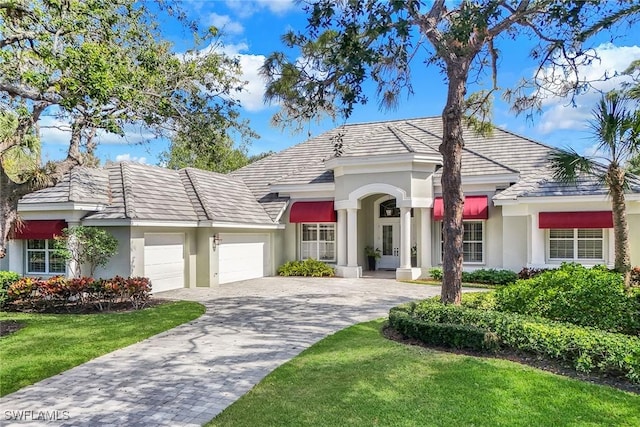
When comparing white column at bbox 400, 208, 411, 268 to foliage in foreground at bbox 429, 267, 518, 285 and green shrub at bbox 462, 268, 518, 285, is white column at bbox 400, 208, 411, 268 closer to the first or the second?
foliage in foreground at bbox 429, 267, 518, 285

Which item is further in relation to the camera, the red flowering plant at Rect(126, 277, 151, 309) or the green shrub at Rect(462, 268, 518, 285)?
the green shrub at Rect(462, 268, 518, 285)

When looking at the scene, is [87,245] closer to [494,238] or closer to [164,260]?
[164,260]

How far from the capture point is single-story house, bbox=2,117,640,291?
19.7 meters

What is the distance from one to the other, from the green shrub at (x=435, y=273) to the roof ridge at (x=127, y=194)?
15190mm

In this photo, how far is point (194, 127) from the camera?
602 inches

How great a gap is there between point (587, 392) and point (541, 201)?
16.2 m

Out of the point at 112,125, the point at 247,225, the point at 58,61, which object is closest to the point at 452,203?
the point at 112,125

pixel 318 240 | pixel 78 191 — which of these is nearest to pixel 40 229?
pixel 78 191

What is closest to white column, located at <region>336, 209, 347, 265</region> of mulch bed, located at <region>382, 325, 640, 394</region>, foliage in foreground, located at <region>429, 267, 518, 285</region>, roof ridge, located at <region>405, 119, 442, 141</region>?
foliage in foreground, located at <region>429, 267, 518, 285</region>

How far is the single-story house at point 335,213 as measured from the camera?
19656 mm

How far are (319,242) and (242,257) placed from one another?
5571 millimetres

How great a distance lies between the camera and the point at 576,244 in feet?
74.4

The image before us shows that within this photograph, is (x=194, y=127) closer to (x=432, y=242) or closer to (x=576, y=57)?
(x=576, y=57)

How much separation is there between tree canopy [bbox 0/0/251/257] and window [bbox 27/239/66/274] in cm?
522
